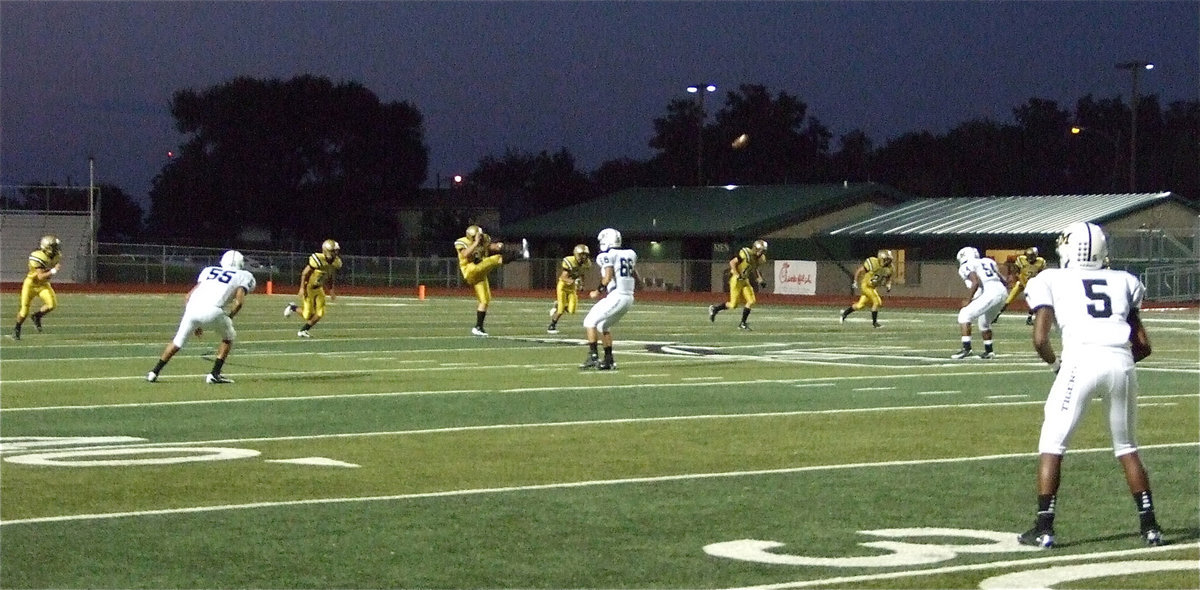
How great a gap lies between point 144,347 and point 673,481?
14900 mm

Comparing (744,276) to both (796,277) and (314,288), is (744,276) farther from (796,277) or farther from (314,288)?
(796,277)

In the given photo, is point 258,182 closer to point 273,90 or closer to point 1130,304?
point 273,90

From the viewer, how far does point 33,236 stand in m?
63.3

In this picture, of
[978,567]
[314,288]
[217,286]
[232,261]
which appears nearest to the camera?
[978,567]

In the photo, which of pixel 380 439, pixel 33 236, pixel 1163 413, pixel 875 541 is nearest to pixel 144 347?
pixel 380 439

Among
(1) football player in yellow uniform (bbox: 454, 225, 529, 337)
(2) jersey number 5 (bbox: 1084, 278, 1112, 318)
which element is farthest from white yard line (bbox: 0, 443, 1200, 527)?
(1) football player in yellow uniform (bbox: 454, 225, 529, 337)

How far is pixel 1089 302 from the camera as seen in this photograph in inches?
316

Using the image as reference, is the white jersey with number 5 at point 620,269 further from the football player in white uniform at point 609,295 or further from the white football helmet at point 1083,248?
the white football helmet at point 1083,248

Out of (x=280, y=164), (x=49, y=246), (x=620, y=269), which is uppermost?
(x=280, y=164)

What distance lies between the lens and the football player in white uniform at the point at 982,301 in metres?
22.1

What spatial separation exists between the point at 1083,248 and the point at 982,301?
46.7ft

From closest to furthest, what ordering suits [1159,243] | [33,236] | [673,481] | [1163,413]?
[673,481] → [1163,413] → [1159,243] → [33,236]

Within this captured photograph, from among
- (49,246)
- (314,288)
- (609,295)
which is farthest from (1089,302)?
(49,246)

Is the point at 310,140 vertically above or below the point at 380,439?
above
